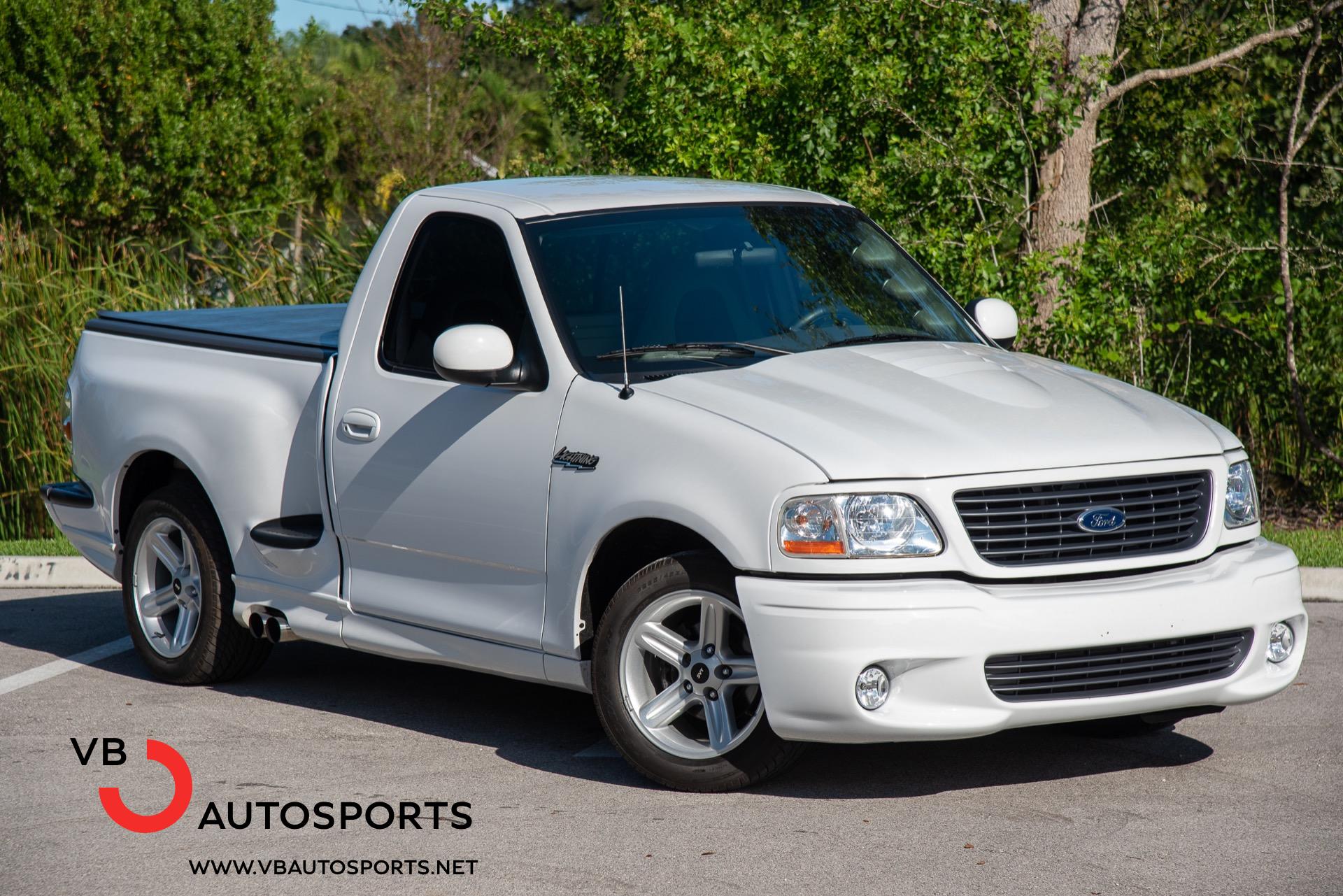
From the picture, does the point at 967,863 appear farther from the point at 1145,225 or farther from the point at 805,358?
the point at 1145,225

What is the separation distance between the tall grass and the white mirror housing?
270 inches

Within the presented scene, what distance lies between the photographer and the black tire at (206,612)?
7359 mm

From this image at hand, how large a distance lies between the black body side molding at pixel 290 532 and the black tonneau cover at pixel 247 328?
24.9 inches

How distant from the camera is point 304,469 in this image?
→ 6.99 m

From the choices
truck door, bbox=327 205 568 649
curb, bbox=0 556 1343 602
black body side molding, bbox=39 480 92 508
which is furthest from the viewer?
curb, bbox=0 556 1343 602

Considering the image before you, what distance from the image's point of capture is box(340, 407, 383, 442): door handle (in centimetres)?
655

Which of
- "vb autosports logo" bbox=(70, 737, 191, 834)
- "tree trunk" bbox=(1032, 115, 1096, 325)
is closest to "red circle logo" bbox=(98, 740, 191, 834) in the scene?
"vb autosports logo" bbox=(70, 737, 191, 834)

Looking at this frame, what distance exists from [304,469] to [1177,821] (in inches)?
140

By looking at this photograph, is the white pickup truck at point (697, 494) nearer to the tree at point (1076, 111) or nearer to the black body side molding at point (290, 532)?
Answer: the black body side molding at point (290, 532)

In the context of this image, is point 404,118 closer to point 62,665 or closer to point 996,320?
point 62,665

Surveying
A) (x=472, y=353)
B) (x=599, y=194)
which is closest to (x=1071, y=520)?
(x=472, y=353)

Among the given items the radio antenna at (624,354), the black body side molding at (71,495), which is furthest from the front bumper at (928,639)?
the black body side molding at (71,495)

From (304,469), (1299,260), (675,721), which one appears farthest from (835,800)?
(1299,260)

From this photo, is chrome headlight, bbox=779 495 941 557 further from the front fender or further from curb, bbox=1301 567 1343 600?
curb, bbox=1301 567 1343 600
